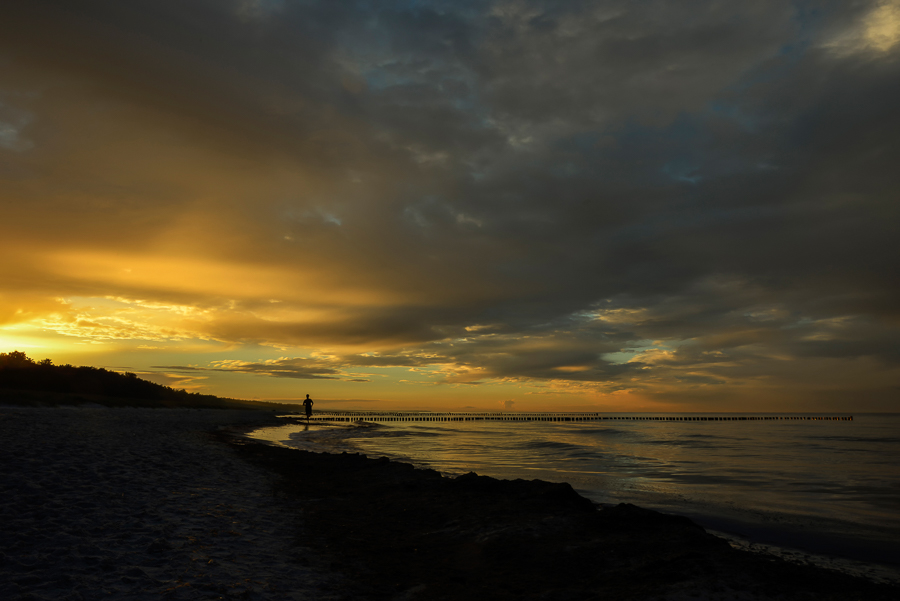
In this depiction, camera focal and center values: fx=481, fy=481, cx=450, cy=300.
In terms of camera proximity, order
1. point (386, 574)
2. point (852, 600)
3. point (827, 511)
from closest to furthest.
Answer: point (852, 600) → point (386, 574) → point (827, 511)

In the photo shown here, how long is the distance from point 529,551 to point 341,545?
382 centimetres

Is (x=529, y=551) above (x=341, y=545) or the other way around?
above

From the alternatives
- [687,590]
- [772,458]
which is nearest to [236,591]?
[687,590]

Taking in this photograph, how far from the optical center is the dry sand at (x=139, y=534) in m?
6.64

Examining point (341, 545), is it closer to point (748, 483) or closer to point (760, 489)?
point (760, 489)

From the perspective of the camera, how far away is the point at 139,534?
8844mm

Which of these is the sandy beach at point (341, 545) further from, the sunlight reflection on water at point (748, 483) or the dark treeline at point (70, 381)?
the dark treeline at point (70, 381)

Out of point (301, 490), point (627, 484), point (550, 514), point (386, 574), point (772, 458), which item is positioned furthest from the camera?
point (772, 458)

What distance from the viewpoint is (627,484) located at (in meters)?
19.8

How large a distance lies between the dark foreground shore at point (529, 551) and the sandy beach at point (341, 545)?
4 centimetres

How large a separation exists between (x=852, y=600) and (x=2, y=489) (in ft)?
51.4

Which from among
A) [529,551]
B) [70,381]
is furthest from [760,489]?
[70,381]

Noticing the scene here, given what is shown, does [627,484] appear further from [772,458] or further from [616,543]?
[772,458]

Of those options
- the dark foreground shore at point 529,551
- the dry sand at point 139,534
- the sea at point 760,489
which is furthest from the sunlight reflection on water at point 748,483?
the dry sand at point 139,534
